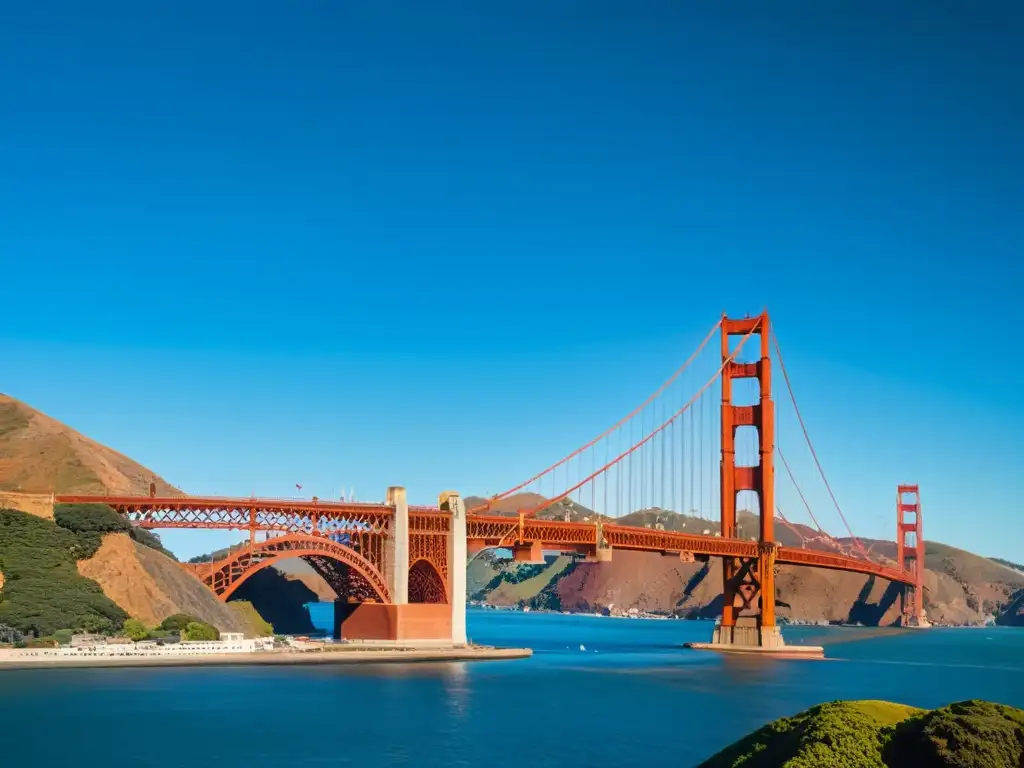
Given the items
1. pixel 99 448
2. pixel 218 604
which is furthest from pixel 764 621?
pixel 99 448

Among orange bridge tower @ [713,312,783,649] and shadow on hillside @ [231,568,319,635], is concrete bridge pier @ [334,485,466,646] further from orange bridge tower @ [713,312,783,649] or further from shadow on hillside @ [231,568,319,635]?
orange bridge tower @ [713,312,783,649]

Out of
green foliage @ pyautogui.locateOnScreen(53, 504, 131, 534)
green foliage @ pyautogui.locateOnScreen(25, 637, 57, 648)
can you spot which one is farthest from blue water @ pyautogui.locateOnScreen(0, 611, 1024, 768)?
green foliage @ pyautogui.locateOnScreen(53, 504, 131, 534)

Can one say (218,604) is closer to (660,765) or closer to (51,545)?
(51,545)

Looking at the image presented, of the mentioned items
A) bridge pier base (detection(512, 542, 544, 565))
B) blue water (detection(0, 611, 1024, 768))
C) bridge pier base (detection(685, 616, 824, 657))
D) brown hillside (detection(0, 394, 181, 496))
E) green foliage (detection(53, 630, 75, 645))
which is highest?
brown hillside (detection(0, 394, 181, 496))

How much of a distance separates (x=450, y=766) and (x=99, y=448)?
343ft

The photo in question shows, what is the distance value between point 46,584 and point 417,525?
27.8 metres

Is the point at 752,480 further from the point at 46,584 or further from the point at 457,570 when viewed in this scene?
the point at 46,584

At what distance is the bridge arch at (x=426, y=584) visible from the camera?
3479 inches

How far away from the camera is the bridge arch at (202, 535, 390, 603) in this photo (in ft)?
263

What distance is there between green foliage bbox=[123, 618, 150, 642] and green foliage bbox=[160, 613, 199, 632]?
156 centimetres

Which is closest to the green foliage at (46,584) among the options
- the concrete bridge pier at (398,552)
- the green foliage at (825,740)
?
the concrete bridge pier at (398,552)

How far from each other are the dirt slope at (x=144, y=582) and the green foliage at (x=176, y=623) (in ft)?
2.61

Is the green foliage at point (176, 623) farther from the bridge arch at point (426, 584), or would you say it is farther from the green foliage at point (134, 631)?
the bridge arch at point (426, 584)

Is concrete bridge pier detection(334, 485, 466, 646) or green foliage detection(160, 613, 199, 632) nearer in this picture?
→ green foliage detection(160, 613, 199, 632)
